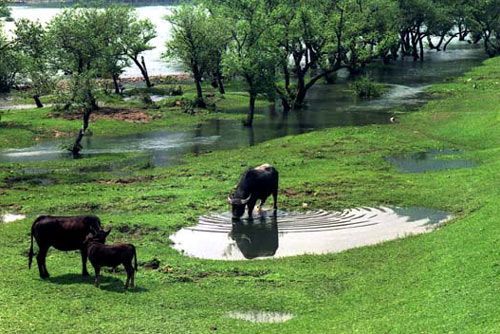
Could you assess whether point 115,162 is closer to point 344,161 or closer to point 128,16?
point 344,161

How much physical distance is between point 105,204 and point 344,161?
46.6ft

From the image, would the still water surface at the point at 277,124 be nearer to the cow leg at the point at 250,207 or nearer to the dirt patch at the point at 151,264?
the cow leg at the point at 250,207

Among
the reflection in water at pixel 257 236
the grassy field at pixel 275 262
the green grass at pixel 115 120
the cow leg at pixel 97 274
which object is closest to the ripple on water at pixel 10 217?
the grassy field at pixel 275 262

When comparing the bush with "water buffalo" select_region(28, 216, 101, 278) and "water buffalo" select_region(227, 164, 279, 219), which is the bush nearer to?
"water buffalo" select_region(227, 164, 279, 219)

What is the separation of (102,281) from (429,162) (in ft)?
73.0

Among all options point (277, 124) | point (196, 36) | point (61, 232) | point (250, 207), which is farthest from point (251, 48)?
point (61, 232)

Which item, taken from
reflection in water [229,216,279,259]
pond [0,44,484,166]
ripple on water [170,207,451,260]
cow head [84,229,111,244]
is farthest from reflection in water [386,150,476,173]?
cow head [84,229,111,244]

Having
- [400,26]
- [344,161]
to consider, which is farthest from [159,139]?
[400,26]

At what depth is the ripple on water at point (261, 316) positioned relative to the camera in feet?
57.9

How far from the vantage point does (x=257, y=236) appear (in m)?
25.9

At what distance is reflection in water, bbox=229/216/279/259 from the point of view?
24359 millimetres

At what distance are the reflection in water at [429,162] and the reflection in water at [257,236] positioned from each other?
11.1m

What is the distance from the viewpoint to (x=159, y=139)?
49.4m

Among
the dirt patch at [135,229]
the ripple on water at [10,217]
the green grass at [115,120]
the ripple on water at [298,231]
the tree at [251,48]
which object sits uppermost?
the tree at [251,48]
